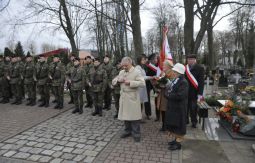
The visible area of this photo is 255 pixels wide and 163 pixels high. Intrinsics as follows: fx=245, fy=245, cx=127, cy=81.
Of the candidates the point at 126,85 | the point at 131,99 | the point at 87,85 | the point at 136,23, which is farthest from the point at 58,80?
the point at 136,23

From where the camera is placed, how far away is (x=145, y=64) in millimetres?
7398

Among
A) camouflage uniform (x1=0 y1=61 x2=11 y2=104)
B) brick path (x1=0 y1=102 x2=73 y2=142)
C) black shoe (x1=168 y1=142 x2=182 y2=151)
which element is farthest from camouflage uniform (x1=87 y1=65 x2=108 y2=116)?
camouflage uniform (x1=0 y1=61 x2=11 y2=104)

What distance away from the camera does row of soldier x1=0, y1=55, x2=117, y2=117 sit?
8.11 m

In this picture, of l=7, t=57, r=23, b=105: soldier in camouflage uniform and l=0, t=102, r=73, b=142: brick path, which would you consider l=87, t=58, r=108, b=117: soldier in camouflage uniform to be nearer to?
l=0, t=102, r=73, b=142: brick path

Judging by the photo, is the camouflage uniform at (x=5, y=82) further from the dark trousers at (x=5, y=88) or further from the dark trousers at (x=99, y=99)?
the dark trousers at (x=99, y=99)

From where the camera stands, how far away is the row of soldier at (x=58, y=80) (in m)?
8.11

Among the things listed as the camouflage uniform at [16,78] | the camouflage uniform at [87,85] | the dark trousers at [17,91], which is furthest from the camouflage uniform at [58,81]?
the dark trousers at [17,91]

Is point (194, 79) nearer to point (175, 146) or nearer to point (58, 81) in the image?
point (175, 146)

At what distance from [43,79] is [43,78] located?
37 mm

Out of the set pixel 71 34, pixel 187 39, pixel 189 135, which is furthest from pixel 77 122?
pixel 71 34

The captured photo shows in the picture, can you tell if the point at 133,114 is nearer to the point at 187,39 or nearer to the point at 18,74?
the point at 18,74

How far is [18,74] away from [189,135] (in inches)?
281

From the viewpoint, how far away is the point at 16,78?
9.77 meters

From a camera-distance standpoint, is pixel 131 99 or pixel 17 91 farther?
pixel 17 91
